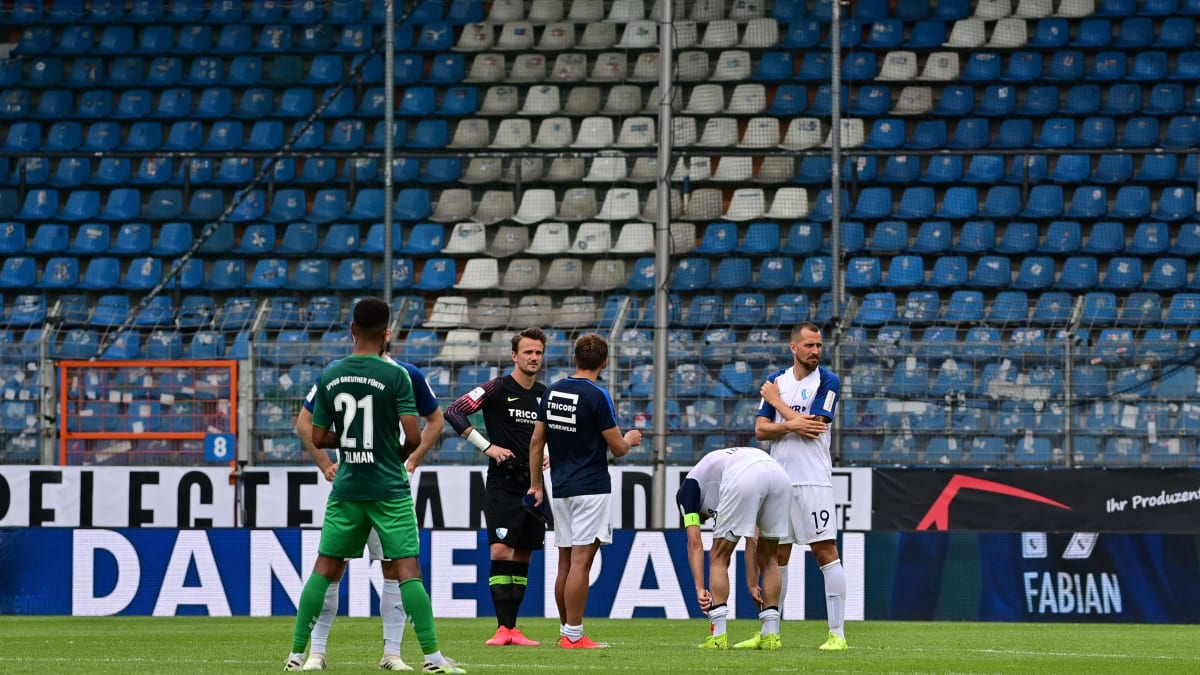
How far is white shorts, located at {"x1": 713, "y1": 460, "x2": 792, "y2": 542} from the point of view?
9.95 metres

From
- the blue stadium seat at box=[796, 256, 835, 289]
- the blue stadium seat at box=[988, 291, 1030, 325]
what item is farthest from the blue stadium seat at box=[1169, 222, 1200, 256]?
the blue stadium seat at box=[796, 256, 835, 289]

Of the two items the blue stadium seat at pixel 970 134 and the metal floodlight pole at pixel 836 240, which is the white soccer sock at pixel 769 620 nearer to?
the metal floodlight pole at pixel 836 240

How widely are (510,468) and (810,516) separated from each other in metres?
1.98

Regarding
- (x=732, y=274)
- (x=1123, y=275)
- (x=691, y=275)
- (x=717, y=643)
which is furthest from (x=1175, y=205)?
(x=717, y=643)

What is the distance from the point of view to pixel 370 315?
25.1 ft

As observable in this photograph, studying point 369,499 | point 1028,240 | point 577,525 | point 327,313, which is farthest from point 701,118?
point 369,499

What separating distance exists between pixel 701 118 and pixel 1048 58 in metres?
4.89

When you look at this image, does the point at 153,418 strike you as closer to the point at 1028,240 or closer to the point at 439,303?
the point at 439,303

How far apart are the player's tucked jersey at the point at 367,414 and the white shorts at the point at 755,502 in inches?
110

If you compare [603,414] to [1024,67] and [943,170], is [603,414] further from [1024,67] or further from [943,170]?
[1024,67]

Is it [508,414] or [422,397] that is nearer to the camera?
[422,397]

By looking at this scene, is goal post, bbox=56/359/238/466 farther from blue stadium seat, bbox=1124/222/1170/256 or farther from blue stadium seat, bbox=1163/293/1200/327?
blue stadium seat, bbox=1124/222/1170/256

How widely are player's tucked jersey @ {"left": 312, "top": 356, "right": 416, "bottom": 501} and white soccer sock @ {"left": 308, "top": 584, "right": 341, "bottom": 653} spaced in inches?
27.0

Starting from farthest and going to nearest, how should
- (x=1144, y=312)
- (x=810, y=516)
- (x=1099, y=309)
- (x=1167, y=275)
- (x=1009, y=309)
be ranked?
(x=1167, y=275) → (x=1144, y=312) → (x=1009, y=309) → (x=1099, y=309) → (x=810, y=516)
